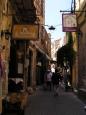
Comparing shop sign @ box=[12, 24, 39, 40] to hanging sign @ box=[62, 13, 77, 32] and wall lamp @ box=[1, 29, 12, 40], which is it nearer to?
wall lamp @ box=[1, 29, 12, 40]

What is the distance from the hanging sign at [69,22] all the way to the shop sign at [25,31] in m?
5.48

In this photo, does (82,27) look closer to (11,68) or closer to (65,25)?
(65,25)

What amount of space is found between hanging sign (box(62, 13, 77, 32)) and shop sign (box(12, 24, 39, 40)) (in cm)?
548

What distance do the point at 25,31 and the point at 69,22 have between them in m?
5.97

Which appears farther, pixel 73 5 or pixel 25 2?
pixel 73 5

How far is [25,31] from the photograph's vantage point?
21.8m

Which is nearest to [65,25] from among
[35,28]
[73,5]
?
[35,28]

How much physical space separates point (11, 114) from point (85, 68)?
12.5 meters

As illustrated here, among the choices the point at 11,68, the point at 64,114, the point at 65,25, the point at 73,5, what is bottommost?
the point at 64,114

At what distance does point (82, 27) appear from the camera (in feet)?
102

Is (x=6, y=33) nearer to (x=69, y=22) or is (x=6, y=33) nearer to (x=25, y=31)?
(x=25, y=31)

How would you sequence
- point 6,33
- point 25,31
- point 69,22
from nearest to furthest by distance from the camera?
1. point 6,33
2. point 25,31
3. point 69,22

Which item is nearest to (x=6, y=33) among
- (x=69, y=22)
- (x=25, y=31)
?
(x=25, y=31)

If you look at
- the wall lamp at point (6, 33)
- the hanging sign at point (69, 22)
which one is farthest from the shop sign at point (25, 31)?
the hanging sign at point (69, 22)
